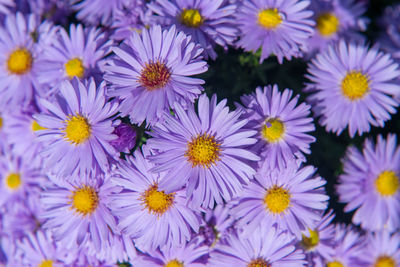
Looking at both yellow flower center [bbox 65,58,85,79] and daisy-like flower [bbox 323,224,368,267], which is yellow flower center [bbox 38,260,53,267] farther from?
daisy-like flower [bbox 323,224,368,267]

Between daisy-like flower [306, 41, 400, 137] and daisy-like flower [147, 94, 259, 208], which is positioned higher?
daisy-like flower [306, 41, 400, 137]

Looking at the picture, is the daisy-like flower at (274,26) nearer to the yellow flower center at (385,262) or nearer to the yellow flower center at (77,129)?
the yellow flower center at (77,129)

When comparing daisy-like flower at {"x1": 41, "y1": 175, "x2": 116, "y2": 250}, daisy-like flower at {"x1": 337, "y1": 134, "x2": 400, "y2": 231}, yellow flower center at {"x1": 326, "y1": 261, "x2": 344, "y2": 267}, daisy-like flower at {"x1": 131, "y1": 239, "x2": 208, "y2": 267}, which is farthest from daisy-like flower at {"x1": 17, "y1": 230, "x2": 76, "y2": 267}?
daisy-like flower at {"x1": 337, "y1": 134, "x2": 400, "y2": 231}

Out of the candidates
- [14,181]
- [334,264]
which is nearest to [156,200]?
[334,264]

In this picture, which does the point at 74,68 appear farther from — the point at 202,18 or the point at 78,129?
the point at 202,18

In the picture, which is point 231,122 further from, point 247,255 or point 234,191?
point 247,255

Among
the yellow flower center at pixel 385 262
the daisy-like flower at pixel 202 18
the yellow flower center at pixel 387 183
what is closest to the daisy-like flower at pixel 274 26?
the daisy-like flower at pixel 202 18

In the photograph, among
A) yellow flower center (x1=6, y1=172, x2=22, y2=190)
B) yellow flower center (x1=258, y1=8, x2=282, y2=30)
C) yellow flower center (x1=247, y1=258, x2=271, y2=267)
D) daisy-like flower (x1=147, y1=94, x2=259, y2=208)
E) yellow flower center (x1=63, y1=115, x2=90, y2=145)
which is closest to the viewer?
daisy-like flower (x1=147, y1=94, x2=259, y2=208)
